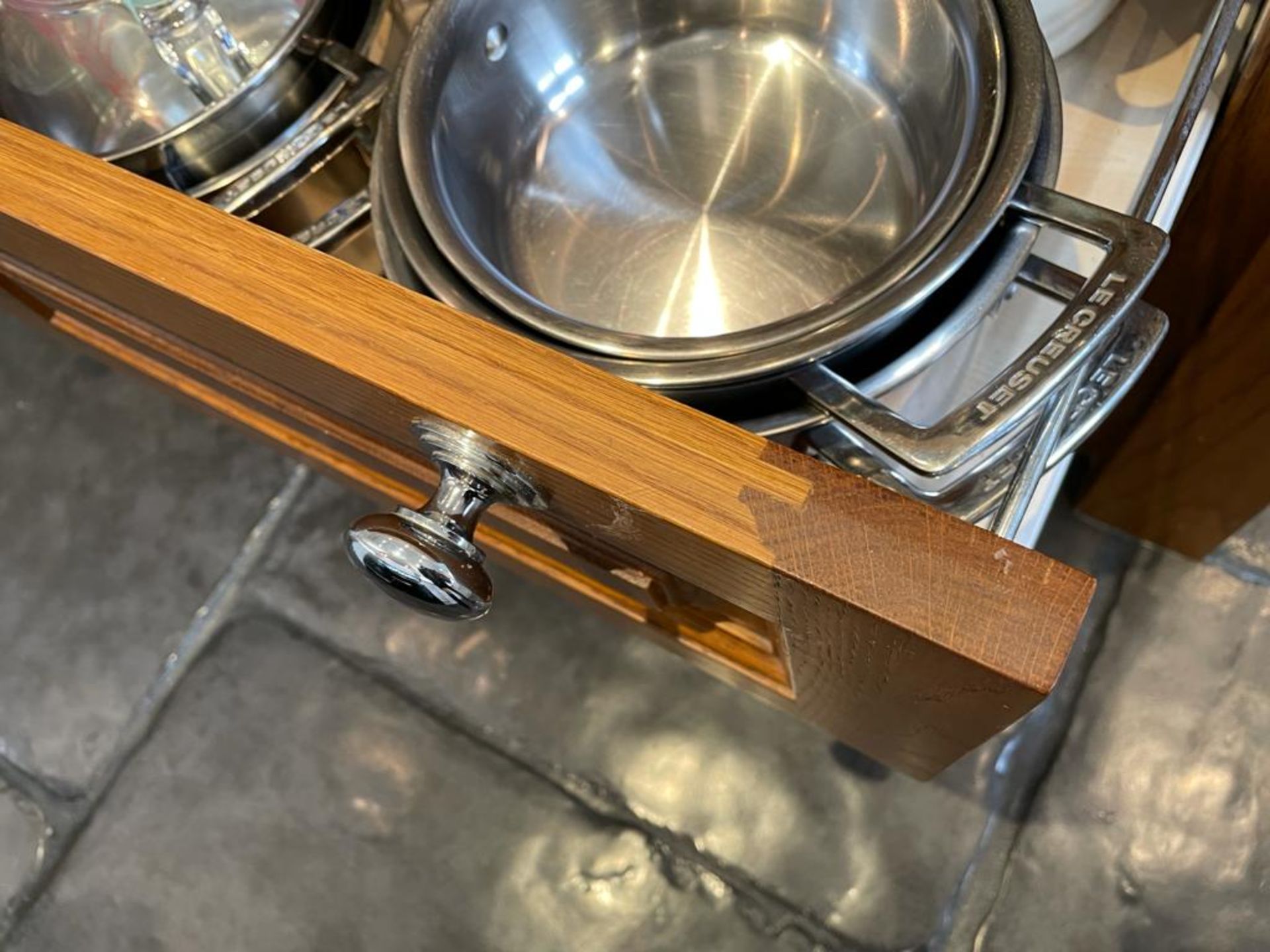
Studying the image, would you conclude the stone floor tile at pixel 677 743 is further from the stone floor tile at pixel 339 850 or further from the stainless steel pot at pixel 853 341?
the stainless steel pot at pixel 853 341

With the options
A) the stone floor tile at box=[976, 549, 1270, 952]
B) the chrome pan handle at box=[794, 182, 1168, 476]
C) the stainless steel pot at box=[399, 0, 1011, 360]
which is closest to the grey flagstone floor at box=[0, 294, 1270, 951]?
the stone floor tile at box=[976, 549, 1270, 952]

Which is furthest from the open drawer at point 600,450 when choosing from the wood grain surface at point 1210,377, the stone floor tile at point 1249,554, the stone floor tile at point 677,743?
A: the stone floor tile at point 1249,554

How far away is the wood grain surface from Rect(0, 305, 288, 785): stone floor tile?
2.65ft

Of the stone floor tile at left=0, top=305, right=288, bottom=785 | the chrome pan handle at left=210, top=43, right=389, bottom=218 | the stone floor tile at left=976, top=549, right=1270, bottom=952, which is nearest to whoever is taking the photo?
the chrome pan handle at left=210, top=43, right=389, bottom=218

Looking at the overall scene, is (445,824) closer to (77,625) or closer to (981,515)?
(77,625)

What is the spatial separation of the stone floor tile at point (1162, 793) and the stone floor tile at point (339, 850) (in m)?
0.25

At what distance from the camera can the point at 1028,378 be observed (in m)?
0.38

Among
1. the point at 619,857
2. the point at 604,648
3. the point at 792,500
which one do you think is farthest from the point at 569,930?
the point at 792,500

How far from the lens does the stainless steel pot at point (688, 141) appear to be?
50 cm

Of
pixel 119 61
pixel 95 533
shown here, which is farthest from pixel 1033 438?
pixel 95 533

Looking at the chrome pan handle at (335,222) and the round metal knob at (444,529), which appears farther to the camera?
the chrome pan handle at (335,222)

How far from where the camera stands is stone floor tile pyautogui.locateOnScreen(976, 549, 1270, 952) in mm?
859

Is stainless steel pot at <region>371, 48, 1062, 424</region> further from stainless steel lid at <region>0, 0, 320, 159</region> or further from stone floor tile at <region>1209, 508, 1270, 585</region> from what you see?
stone floor tile at <region>1209, 508, 1270, 585</region>

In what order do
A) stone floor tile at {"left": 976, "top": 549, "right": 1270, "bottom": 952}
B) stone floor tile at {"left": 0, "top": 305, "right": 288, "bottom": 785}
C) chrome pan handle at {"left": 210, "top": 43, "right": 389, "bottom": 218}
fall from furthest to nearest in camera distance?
stone floor tile at {"left": 0, "top": 305, "right": 288, "bottom": 785} < stone floor tile at {"left": 976, "top": 549, "right": 1270, "bottom": 952} < chrome pan handle at {"left": 210, "top": 43, "right": 389, "bottom": 218}
